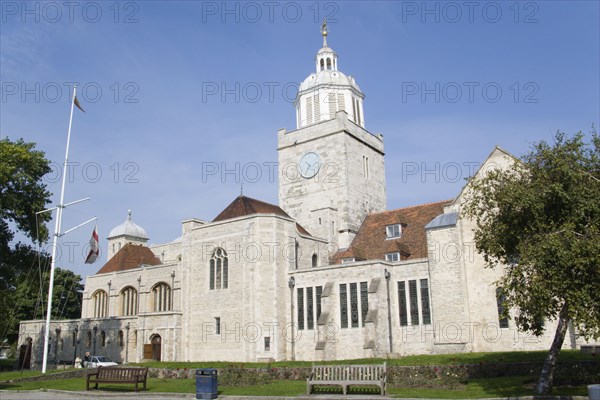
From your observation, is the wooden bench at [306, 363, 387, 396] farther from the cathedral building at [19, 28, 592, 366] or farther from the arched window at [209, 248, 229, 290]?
the arched window at [209, 248, 229, 290]

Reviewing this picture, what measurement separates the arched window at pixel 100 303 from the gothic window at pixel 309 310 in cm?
2429

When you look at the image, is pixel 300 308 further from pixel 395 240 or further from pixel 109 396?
pixel 109 396

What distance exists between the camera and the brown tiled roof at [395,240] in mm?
41797

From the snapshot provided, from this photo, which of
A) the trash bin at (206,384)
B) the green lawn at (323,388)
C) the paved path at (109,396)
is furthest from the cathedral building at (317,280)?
the trash bin at (206,384)

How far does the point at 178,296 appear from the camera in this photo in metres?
45.3

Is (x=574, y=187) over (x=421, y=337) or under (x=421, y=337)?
over

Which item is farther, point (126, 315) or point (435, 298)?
point (126, 315)

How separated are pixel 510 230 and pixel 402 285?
63.4 feet

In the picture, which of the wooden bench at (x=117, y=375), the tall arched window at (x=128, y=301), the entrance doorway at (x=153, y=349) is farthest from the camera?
the tall arched window at (x=128, y=301)

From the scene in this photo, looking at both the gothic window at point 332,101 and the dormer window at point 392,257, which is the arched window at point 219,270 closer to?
the dormer window at point 392,257

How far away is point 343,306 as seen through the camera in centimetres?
3888

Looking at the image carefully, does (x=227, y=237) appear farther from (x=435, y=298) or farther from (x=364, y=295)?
(x=435, y=298)

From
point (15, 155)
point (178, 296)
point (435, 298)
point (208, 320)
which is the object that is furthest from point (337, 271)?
point (15, 155)

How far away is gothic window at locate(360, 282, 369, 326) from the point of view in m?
37.8
